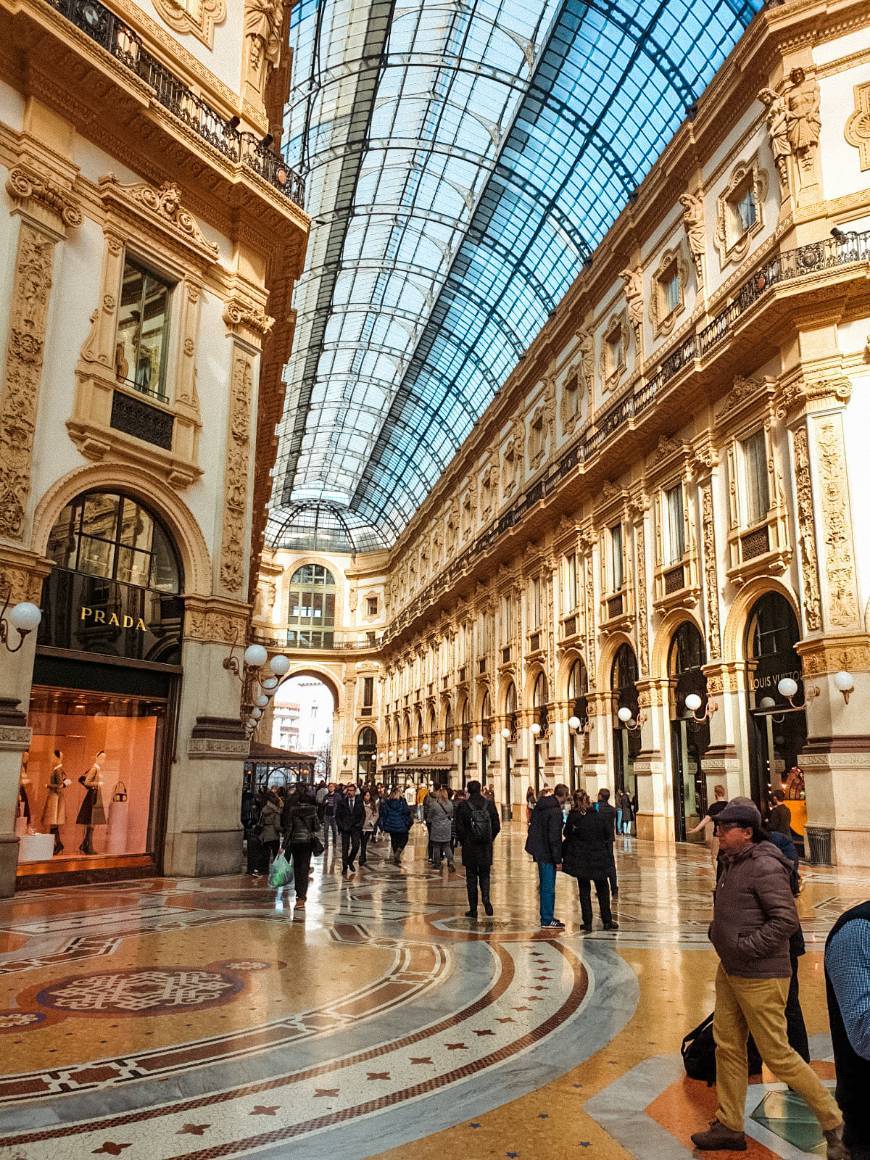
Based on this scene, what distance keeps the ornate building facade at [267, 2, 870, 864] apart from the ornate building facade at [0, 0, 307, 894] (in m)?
9.47

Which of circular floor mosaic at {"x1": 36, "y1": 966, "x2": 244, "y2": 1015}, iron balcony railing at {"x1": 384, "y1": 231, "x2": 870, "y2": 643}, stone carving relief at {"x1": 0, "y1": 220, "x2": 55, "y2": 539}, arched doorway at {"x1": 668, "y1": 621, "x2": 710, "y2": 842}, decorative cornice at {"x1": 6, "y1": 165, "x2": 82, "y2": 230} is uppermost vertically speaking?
iron balcony railing at {"x1": 384, "y1": 231, "x2": 870, "y2": 643}

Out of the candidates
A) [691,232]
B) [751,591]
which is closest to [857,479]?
[751,591]

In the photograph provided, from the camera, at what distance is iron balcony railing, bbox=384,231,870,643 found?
1552 centimetres

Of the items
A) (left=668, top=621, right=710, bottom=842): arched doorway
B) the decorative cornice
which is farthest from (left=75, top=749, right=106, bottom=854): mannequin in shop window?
(left=668, top=621, right=710, bottom=842): arched doorway

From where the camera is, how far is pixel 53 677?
36.5ft

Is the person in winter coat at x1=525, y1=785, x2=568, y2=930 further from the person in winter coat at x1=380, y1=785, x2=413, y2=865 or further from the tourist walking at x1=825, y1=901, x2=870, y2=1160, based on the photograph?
the person in winter coat at x1=380, y1=785, x2=413, y2=865

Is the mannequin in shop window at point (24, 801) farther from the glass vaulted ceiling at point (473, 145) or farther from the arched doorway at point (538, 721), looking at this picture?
the arched doorway at point (538, 721)

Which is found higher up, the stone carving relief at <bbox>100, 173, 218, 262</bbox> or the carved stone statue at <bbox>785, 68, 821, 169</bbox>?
the carved stone statue at <bbox>785, 68, 821, 169</bbox>

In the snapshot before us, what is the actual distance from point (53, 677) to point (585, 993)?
8053mm

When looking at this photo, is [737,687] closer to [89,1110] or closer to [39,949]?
[39,949]

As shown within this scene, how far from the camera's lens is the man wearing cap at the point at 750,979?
3297 millimetres

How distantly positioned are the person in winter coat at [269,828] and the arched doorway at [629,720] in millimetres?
11428

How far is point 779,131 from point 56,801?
681 inches

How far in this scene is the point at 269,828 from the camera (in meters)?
12.5
